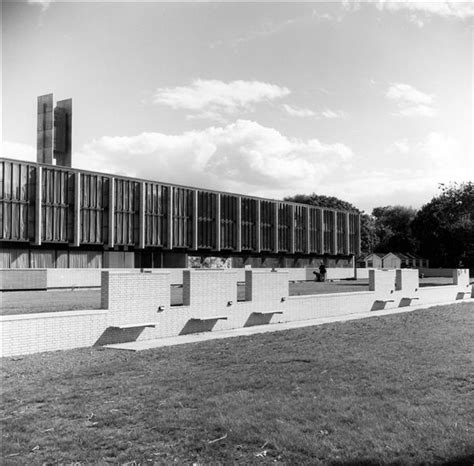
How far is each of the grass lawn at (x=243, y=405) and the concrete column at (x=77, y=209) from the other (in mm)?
29599

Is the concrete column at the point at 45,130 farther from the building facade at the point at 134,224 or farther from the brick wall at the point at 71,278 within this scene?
the brick wall at the point at 71,278

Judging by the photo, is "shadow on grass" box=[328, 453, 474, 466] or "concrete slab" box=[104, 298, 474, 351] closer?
"shadow on grass" box=[328, 453, 474, 466]

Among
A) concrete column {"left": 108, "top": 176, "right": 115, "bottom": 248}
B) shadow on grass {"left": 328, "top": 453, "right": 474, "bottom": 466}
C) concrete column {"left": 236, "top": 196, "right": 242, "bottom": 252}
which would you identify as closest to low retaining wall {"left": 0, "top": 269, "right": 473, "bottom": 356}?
shadow on grass {"left": 328, "top": 453, "right": 474, "bottom": 466}

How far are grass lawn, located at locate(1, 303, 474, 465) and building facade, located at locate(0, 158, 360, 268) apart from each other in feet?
93.2

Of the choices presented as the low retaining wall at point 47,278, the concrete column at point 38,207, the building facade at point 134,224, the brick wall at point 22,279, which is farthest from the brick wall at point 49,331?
the concrete column at point 38,207

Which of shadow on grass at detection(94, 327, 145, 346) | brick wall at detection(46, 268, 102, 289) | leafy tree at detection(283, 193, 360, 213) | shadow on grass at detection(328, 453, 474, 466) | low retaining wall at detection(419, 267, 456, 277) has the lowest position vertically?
low retaining wall at detection(419, 267, 456, 277)

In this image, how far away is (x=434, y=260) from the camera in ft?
275

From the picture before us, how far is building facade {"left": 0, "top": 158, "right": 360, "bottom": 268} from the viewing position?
37.9 meters

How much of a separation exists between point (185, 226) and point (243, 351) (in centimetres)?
3750

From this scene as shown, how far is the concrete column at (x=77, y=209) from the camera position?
40250 millimetres

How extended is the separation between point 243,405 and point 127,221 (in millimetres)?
38163

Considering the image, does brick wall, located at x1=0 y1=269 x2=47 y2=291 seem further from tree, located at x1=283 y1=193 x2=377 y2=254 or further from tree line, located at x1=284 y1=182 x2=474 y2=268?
tree, located at x1=283 y1=193 x2=377 y2=254

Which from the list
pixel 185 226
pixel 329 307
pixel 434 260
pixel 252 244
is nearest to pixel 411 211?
pixel 434 260

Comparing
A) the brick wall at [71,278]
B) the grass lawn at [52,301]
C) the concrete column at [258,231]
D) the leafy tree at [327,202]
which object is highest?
the leafy tree at [327,202]
